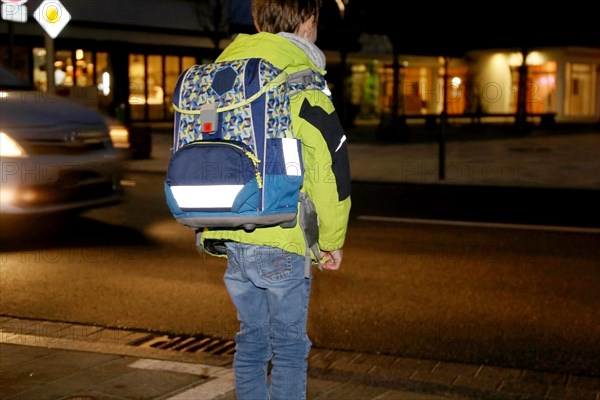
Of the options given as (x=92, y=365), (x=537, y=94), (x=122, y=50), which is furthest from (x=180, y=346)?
(x=537, y=94)

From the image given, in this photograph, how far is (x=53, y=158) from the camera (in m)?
8.55

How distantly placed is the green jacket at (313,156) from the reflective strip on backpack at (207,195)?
0.65 ft

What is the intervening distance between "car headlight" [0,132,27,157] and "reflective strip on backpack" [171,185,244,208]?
18.5 feet

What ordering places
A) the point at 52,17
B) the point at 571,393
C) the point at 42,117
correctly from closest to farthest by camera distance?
the point at 571,393
the point at 42,117
the point at 52,17

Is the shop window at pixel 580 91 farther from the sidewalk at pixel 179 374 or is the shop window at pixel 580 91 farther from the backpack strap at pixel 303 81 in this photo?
the backpack strap at pixel 303 81

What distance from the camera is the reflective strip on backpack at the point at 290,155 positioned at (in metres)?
3.07

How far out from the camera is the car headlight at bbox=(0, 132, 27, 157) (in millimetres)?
8289

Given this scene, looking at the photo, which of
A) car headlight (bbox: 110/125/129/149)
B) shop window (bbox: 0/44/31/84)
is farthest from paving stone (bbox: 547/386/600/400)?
shop window (bbox: 0/44/31/84)

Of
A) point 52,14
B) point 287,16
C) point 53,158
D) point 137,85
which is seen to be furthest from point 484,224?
point 137,85

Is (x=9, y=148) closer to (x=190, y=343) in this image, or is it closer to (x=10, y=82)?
(x=10, y=82)

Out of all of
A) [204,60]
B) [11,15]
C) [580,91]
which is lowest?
[580,91]

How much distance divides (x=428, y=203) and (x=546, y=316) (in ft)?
19.8

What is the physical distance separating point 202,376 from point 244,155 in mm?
2042

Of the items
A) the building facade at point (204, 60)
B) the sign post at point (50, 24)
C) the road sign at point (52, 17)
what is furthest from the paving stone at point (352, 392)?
the building facade at point (204, 60)
